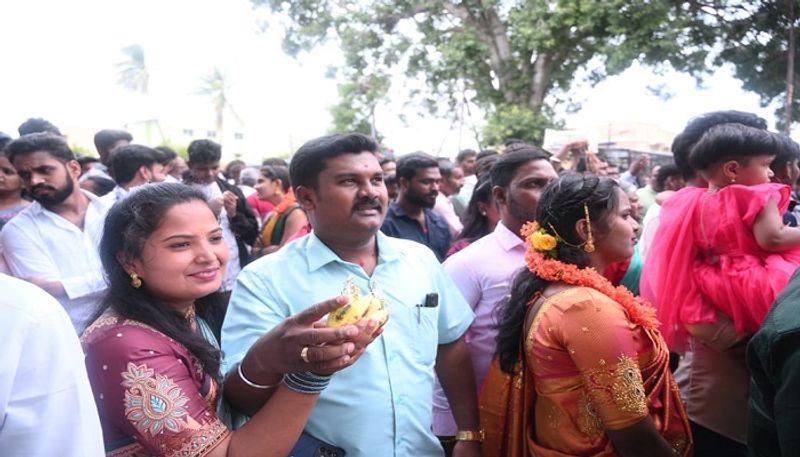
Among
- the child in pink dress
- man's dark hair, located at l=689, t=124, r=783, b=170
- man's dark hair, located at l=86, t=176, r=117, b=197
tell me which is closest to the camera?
the child in pink dress

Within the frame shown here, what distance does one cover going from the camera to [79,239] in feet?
11.1

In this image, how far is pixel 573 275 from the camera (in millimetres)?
2039

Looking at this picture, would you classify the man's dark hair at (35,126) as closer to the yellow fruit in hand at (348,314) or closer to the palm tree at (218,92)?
the yellow fruit in hand at (348,314)

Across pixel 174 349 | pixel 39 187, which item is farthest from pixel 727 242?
pixel 39 187

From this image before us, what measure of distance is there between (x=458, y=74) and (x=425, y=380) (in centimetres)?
1274

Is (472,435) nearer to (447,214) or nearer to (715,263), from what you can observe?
(715,263)

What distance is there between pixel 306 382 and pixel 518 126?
12.4 m

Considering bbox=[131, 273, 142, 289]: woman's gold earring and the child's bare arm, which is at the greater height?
bbox=[131, 273, 142, 289]: woman's gold earring

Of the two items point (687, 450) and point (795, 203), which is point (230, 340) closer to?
point (687, 450)

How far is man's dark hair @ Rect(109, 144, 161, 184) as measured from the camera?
452cm

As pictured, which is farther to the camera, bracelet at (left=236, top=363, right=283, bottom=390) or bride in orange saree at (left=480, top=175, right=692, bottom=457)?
bride in orange saree at (left=480, top=175, right=692, bottom=457)

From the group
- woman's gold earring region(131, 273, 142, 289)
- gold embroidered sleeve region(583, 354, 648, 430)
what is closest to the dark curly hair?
gold embroidered sleeve region(583, 354, 648, 430)

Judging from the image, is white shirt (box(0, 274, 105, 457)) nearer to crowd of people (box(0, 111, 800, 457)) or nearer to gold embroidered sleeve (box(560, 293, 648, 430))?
crowd of people (box(0, 111, 800, 457))

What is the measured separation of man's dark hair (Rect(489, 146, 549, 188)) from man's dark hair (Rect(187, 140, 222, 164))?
2.90 meters
